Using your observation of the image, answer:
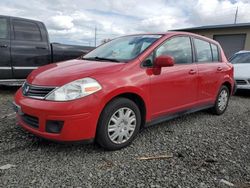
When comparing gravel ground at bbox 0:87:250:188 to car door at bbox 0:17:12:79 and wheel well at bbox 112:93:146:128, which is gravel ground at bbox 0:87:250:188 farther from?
car door at bbox 0:17:12:79

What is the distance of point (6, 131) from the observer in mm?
3650

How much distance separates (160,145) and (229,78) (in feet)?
8.71

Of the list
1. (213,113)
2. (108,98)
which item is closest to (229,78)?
(213,113)

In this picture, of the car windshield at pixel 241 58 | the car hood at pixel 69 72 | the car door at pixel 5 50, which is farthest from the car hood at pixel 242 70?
the car door at pixel 5 50

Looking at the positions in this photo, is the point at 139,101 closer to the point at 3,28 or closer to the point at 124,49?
the point at 124,49

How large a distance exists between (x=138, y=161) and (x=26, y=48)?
4.46m

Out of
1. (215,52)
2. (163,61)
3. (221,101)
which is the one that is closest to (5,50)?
(163,61)

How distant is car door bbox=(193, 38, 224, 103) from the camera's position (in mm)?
4374

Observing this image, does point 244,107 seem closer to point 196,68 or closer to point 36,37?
point 196,68

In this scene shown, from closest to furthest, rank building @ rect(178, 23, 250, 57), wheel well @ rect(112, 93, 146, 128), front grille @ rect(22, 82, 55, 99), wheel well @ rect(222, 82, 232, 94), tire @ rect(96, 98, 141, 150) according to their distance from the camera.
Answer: front grille @ rect(22, 82, 55, 99) → tire @ rect(96, 98, 141, 150) → wheel well @ rect(112, 93, 146, 128) → wheel well @ rect(222, 82, 232, 94) → building @ rect(178, 23, 250, 57)

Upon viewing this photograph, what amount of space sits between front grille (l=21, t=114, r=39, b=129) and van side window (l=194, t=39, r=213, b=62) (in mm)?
2850

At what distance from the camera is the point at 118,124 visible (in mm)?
3133

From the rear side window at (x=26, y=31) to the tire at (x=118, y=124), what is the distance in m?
4.12

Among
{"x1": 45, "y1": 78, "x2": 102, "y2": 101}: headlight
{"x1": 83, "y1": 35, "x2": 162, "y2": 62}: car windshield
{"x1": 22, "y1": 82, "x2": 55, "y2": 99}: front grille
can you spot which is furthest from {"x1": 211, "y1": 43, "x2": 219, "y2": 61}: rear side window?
{"x1": 22, "y1": 82, "x2": 55, "y2": 99}: front grille
